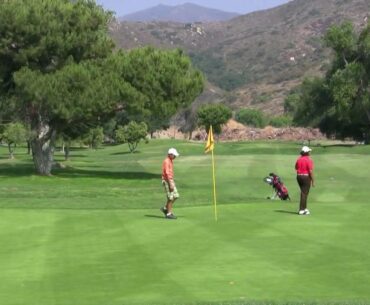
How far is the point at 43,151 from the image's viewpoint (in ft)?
146

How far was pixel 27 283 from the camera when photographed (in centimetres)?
1182

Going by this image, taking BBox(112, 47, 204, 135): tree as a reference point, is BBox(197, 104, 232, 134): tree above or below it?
below

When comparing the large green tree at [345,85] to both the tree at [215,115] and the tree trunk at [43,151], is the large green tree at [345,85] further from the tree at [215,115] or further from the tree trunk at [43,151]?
the tree trunk at [43,151]

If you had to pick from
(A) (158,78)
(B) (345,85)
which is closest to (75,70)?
(A) (158,78)

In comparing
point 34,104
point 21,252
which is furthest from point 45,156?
point 21,252

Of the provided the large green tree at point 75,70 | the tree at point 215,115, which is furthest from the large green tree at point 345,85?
the tree at point 215,115

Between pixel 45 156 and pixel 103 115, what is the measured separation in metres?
4.66

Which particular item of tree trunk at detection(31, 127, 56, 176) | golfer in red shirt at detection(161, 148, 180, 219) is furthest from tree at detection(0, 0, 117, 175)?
golfer in red shirt at detection(161, 148, 180, 219)

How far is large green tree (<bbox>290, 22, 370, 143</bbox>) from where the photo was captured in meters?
78.8

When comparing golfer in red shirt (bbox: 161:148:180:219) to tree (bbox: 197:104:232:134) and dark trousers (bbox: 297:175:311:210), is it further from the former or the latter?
tree (bbox: 197:104:232:134)

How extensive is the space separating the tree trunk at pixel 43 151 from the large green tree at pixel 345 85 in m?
41.8

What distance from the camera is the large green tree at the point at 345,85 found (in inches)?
3100

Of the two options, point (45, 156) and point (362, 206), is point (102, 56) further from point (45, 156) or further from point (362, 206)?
Answer: point (362, 206)

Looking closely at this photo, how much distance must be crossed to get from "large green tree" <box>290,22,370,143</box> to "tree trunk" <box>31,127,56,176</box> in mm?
Answer: 41771
